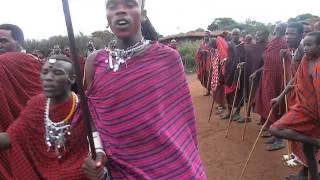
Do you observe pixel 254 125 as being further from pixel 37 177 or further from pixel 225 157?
pixel 37 177

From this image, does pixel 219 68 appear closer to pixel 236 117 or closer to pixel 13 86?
pixel 236 117

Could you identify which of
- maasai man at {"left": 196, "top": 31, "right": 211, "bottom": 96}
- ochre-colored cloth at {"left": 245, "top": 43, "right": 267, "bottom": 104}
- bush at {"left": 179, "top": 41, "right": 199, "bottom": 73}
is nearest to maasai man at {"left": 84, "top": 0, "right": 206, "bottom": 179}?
ochre-colored cloth at {"left": 245, "top": 43, "right": 267, "bottom": 104}

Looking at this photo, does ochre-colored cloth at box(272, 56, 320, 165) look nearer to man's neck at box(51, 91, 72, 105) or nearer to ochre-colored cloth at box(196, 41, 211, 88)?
man's neck at box(51, 91, 72, 105)

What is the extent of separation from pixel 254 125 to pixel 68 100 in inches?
308

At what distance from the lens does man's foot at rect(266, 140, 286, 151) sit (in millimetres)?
8031

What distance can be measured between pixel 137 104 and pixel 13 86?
1631mm

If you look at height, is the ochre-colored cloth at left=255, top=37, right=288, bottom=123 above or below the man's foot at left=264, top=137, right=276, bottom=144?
above

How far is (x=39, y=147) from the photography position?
3020 millimetres

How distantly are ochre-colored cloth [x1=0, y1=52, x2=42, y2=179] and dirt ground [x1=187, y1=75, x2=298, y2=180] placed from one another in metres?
3.43

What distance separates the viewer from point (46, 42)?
27781 millimetres

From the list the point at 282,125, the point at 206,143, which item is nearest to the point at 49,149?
the point at 282,125

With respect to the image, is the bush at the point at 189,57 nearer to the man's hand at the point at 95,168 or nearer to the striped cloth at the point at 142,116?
the striped cloth at the point at 142,116

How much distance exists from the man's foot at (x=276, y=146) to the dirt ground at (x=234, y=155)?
12cm

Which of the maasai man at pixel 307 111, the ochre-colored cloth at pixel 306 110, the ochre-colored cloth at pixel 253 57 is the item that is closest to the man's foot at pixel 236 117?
the ochre-colored cloth at pixel 253 57
